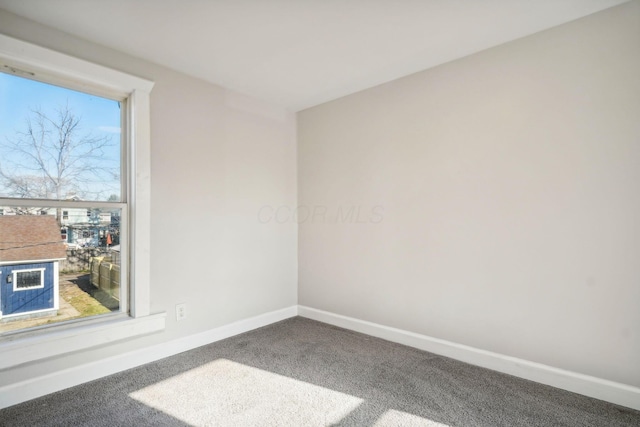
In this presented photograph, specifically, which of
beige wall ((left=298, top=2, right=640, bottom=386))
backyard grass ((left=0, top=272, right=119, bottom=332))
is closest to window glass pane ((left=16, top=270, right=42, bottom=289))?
backyard grass ((left=0, top=272, right=119, bottom=332))

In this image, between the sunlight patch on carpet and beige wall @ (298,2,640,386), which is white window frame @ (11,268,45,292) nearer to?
the sunlight patch on carpet

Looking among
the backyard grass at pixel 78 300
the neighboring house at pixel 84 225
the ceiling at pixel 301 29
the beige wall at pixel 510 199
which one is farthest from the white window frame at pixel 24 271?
the beige wall at pixel 510 199

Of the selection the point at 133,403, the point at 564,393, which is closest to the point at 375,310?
the point at 564,393

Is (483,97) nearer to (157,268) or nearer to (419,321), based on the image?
(419,321)

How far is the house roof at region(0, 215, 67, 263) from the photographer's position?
2.00 m

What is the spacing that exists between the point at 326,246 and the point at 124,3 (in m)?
2.55

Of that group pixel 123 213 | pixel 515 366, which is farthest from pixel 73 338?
pixel 515 366

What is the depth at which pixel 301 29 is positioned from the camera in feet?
7.04

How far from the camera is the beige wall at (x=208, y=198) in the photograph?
2.45 metres

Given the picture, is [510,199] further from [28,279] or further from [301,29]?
[28,279]

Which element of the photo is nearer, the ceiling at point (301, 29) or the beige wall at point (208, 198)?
the ceiling at point (301, 29)

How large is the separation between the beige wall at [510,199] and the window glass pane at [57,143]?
2033 mm

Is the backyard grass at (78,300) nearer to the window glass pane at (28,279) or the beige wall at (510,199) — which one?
the window glass pane at (28,279)

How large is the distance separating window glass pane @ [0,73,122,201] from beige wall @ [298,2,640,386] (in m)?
2.03
